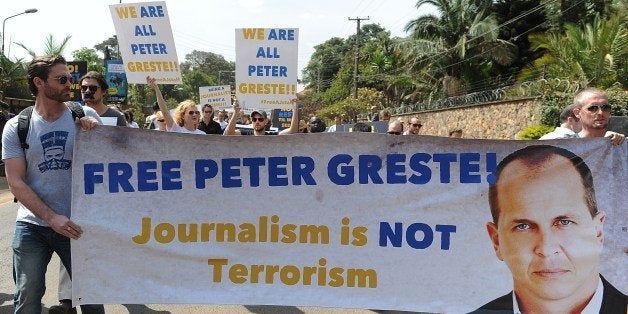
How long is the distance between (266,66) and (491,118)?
14.4 m

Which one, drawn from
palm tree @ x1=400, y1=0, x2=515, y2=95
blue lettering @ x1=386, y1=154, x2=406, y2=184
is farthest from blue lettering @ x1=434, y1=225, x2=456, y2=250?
palm tree @ x1=400, y1=0, x2=515, y2=95

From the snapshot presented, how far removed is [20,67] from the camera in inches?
1179

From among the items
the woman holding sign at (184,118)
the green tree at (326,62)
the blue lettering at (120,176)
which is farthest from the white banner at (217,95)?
the green tree at (326,62)

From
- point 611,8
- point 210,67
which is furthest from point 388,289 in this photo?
point 210,67

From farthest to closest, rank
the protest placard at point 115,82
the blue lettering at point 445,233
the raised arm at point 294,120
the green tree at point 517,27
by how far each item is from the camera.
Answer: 1. the green tree at point 517,27
2. the protest placard at point 115,82
3. the raised arm at point 294,120
4. the blue lettering at point 445,233

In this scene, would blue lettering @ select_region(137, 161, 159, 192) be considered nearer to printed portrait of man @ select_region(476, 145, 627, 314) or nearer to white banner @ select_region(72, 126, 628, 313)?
white banner @ select_region(72, 126, 628, 313)

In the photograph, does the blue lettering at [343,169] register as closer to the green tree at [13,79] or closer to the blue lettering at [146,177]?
the blue lettering at [146,177]

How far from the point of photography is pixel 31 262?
11.7 ft

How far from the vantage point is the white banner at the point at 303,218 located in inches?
152

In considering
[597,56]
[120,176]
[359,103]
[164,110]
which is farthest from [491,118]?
[359,103]

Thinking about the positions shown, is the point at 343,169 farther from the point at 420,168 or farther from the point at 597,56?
the point at 597,56

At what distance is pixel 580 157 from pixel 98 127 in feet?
9.59

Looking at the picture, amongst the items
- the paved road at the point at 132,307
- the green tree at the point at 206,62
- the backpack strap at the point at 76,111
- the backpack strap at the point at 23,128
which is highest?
the green tree at the point at 206,62

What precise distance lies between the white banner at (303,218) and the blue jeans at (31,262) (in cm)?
21
